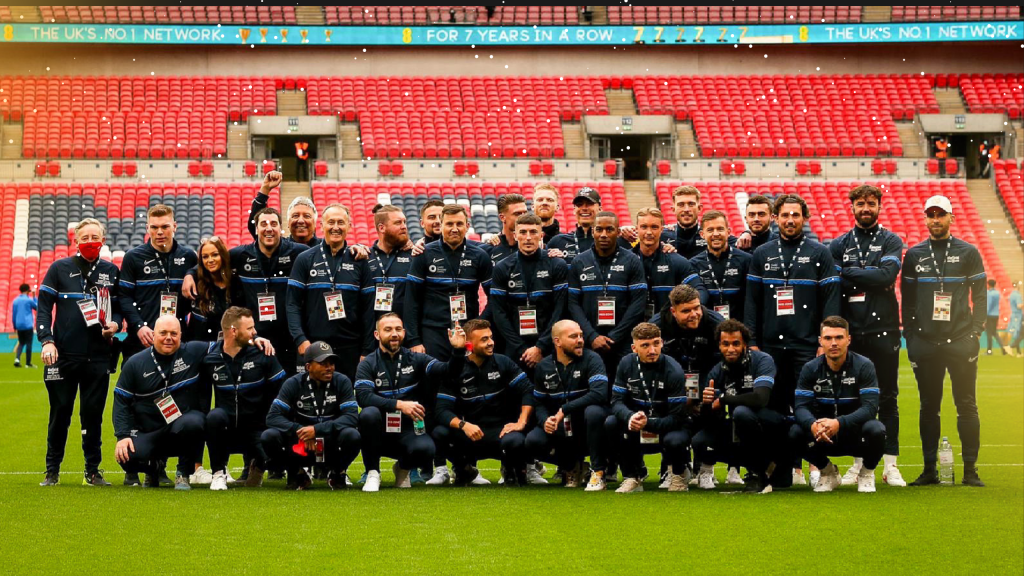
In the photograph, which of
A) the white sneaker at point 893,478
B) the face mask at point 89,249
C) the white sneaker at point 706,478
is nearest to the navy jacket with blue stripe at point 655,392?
the white sneaker at point 706,478

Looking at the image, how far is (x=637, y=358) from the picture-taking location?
23.7 feet

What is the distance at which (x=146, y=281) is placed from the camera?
7.90 metres

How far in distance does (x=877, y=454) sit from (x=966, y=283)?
1.34 meters

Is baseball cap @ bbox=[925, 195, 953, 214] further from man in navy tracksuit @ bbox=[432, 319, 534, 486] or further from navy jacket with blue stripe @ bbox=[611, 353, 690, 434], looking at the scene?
man in navy tracksuit @ bbox=[432, 319, 534, 486]

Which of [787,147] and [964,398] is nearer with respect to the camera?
[964,398]

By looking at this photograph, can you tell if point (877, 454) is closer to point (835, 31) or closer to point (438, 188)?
point (438, 188)

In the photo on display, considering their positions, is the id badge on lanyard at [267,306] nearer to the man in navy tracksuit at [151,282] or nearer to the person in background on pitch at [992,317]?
the man in navy tracksuit at [151,282]

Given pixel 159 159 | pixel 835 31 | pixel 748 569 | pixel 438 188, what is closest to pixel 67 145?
pixel 159 159

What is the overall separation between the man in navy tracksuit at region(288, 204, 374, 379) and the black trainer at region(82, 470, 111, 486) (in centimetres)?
156

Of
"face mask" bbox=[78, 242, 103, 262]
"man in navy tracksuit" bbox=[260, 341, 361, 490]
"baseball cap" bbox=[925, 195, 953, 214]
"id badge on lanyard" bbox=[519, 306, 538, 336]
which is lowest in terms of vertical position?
"man in navy tracksuit" bbox=[260, 341, 361, 490]

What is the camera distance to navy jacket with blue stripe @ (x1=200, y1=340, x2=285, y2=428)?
296 inches

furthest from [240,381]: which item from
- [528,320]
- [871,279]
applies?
[871,279]

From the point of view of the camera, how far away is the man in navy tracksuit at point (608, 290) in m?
7.55

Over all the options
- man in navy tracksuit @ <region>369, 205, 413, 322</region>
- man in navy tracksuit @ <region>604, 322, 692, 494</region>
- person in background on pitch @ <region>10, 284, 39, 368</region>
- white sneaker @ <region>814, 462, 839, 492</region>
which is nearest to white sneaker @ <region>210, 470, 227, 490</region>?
man in navy tracksuit @ <region>369, 205, 413, 322</region>
